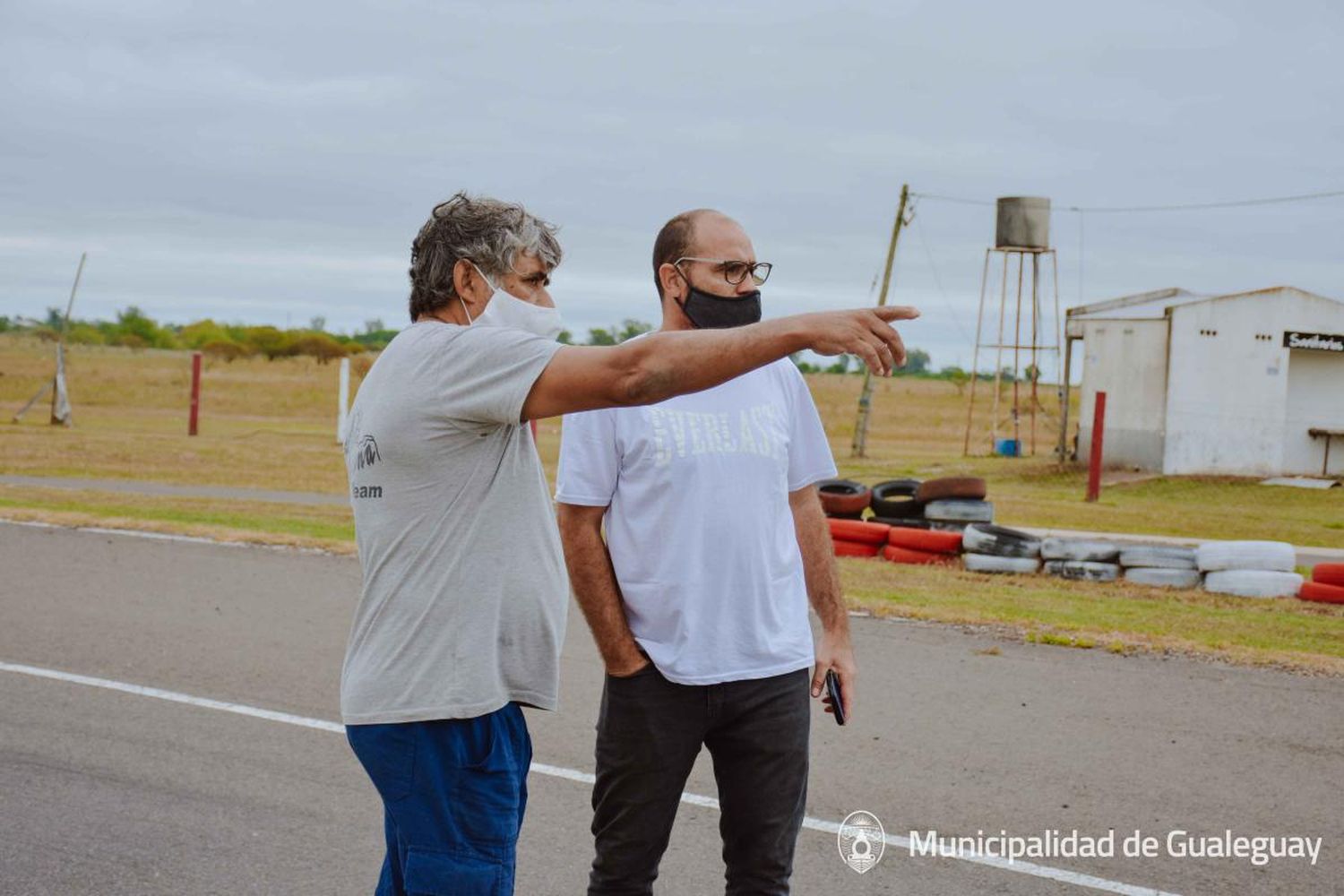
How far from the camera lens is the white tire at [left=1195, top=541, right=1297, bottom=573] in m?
11.2

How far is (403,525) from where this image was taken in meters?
2.89

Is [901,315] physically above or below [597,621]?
above

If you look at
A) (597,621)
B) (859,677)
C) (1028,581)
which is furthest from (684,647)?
(1028,581)

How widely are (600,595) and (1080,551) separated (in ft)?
29.8

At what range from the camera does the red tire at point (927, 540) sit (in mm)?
12469

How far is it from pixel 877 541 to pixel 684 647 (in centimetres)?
955

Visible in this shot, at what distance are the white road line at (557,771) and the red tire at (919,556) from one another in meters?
6.97

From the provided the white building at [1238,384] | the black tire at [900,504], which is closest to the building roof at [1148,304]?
the white building at [1238,384]

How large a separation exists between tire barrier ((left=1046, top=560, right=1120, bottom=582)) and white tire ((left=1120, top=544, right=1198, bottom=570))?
0.13m

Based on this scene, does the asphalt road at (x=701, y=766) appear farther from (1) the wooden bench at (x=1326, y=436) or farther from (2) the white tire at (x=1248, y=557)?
(1) the wooden bench at (x=1326, y=436)

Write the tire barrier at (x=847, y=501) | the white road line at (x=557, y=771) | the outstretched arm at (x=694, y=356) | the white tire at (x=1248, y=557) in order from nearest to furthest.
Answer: the outstretched arm at (x=694, y=356) → the white road line at (x=557, y=771) → the white tire at (x=1248, y=557) → the tire barrier at (x=847, y=501)

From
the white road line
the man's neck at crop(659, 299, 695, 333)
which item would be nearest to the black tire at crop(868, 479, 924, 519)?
the white road line

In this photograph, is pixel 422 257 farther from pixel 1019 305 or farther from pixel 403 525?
pixel 1019 305

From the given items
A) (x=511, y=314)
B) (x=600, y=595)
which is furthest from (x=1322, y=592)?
(x=511, y=314)
